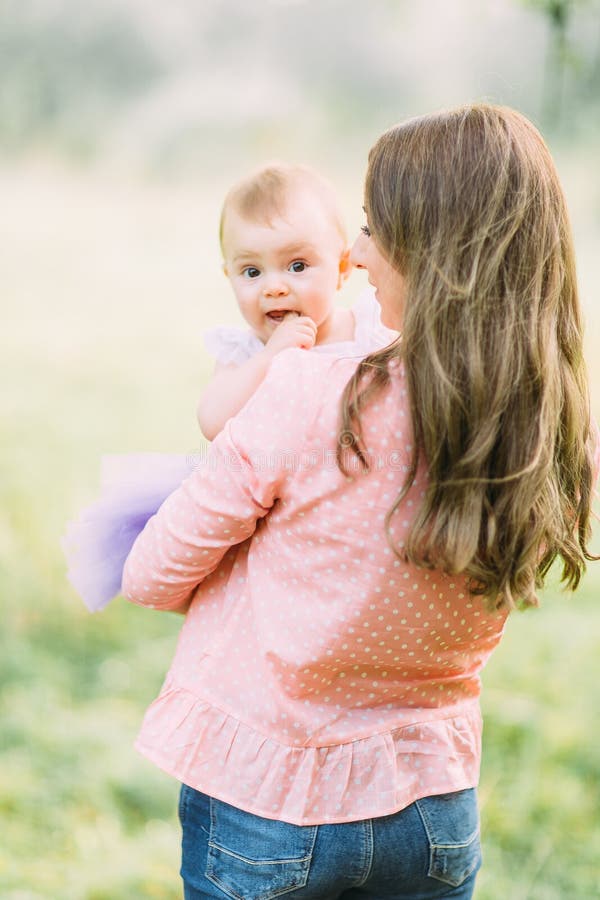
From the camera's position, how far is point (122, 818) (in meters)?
2.49

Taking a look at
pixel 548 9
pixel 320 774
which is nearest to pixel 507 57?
pixel 548 9

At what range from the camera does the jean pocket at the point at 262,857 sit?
3.84ft

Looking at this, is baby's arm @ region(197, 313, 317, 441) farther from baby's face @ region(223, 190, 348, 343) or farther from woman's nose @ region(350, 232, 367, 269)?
woman's nose @ region(350, 232, 367, 269)

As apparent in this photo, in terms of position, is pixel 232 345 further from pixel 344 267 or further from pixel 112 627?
pixel 112 627

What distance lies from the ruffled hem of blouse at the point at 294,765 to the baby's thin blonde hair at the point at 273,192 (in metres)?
0.73

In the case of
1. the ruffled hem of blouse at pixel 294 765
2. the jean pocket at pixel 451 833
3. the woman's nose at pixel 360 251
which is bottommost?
the jean pocket at pixel 451 833

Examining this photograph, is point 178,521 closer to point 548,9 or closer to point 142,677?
point 548,9

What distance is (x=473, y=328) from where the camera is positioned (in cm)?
103

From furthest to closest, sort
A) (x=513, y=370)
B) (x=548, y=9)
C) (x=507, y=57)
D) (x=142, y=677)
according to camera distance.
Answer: (x=507, y=57), (x=142, y=677), (x=548, y=9), (x=513, y=370)

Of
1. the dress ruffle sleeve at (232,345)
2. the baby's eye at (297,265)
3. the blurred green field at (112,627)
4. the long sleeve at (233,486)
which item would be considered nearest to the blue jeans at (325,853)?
the long sleeve at (233,486)

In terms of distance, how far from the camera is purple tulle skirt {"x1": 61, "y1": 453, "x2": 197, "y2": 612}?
1.43 meters

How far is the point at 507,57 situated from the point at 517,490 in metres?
3.32

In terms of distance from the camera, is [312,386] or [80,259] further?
[80,259]

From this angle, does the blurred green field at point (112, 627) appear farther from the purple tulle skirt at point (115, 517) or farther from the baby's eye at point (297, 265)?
the baby's eye at point (297, 265)
